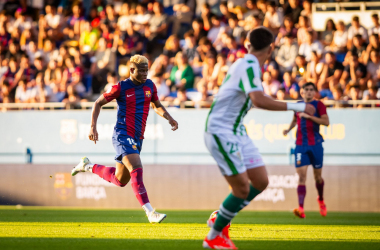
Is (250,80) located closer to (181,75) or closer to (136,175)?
(136,175)

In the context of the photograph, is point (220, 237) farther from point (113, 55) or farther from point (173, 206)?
point (113, 55)

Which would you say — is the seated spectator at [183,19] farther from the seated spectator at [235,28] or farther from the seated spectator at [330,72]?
the seated spectator at [330,72]

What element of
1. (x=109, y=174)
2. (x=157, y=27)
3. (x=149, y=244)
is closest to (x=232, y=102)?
(x=149, y=244)

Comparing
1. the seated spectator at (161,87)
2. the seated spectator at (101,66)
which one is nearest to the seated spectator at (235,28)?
the seated spectator at (161,87)

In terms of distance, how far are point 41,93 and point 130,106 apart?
890cm

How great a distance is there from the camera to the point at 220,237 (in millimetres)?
6066

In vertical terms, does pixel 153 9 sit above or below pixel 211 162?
above

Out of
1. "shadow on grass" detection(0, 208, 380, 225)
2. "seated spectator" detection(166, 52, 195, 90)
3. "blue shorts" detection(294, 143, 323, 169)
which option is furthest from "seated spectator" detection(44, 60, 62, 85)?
"blue shorts" detection(294, 143, 323, 169)

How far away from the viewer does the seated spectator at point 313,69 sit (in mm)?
14750

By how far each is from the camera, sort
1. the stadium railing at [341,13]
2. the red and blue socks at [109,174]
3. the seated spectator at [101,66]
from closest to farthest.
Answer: the red and blue socks at [109,174] < the stadium railing at [341,13] < the seated spectator at [101,66]

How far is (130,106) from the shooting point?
8.93 m

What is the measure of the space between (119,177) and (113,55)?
9.36 meters

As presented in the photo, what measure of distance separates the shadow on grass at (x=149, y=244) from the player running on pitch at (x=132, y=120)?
67.0 inches

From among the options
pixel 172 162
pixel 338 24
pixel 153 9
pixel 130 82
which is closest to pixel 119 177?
pixel 130 82
